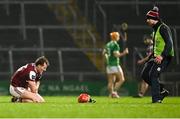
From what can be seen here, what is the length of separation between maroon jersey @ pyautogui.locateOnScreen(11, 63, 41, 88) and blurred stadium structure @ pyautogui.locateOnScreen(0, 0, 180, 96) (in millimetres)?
10520

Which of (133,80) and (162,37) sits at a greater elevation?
(162,37)

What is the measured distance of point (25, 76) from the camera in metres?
19.8

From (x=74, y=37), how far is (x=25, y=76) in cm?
1486

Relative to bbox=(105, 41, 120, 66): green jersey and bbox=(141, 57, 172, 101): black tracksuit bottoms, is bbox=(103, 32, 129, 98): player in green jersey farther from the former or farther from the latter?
bbox=(141, 57, 172, 101): black tracksuit bottoms

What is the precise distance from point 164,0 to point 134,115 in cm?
2107

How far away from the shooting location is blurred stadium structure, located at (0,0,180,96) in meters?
31.8

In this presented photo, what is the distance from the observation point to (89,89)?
31.2 metres

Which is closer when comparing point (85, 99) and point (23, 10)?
point (85, 99)

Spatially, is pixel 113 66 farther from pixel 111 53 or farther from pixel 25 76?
pixel 25 76

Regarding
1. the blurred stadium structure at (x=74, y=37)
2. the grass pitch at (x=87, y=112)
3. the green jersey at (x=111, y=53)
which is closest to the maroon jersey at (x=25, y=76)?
the grass pitch at (x=87, y=112)

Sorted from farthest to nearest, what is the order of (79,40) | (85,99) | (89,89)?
(79,40) → (89,89) → (85,99)

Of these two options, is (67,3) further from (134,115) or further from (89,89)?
(134,115)

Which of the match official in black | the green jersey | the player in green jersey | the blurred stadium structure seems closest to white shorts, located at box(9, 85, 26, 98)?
the match official in black

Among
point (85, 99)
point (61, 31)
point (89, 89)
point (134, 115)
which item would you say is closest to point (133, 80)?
point (89, 89)
